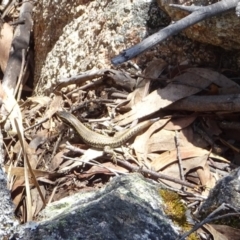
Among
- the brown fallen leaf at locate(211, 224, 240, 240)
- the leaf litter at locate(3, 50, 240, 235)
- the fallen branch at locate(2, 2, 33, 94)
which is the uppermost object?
the fallen branch at locate(2, 2, 33, 94)

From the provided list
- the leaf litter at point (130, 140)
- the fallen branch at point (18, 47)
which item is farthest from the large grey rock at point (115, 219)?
the fallen branch at point (18, 47)

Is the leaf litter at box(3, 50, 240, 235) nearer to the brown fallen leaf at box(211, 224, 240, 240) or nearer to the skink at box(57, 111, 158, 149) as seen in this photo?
the skink at box(57, 111, 158, 149)

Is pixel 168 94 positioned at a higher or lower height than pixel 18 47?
lower

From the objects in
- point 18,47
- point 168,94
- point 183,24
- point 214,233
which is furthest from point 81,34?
point 214,233

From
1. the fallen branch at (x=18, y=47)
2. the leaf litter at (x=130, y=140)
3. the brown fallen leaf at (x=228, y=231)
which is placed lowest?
the brown fallen leaf at (x=228, y=231)

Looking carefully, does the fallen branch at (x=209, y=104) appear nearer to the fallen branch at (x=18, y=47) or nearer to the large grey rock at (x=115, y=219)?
the large grey rock at (x=115, y=219)

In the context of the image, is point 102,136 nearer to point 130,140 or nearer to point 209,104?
point 130,140

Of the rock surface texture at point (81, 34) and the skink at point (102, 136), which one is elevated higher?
the rock surface texture at point (81, 34)

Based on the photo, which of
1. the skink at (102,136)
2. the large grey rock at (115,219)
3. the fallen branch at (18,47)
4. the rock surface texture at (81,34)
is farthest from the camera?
the fallen branch at (18,47)

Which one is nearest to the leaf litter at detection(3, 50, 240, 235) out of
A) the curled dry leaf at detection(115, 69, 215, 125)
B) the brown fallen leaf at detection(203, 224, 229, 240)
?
the curled dry leaf at detection(115, 69, 215, 125)
